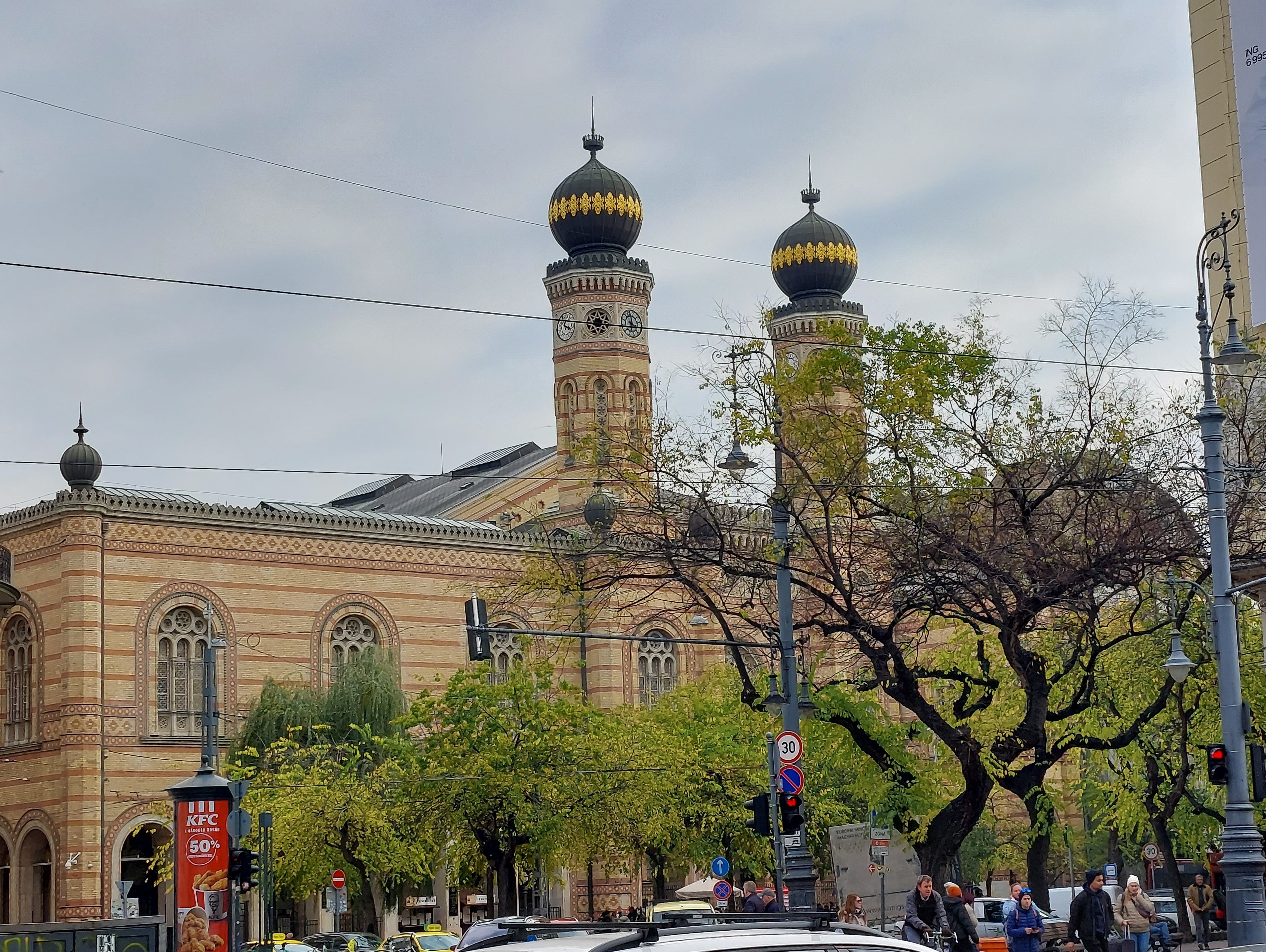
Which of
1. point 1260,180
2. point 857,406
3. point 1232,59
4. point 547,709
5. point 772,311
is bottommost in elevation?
point 547,709

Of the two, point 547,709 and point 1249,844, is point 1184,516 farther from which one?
point 547,709

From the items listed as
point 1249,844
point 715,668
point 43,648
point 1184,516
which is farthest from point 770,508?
point 43,648

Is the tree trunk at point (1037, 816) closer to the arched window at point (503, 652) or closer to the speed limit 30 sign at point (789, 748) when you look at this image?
the speed limit 30 sign at point (789, 748)

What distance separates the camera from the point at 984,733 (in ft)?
104

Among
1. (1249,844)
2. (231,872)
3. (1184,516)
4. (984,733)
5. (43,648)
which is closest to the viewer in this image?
(1249,844)

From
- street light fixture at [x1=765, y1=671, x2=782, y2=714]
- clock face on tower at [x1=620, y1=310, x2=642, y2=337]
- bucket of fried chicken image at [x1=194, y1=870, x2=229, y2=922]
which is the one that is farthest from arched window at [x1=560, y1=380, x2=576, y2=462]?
bucket of fried chicken image at [x1=194, y1=870, x2=229, y2=922]

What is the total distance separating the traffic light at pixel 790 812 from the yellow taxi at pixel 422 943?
28.2ft

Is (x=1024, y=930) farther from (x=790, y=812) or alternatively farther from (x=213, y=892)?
(x=213, y=892)

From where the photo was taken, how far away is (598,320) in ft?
159

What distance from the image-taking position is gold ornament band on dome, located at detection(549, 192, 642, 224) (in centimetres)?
4969

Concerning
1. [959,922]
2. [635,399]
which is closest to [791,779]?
[959,922]

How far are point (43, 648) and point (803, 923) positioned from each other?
116 ft

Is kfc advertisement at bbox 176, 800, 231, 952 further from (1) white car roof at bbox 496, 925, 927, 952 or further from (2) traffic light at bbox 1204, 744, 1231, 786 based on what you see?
(1) white car roof at bbox 496, 925, 927, 952

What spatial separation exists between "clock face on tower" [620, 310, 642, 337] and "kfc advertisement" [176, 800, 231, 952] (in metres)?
28.3
